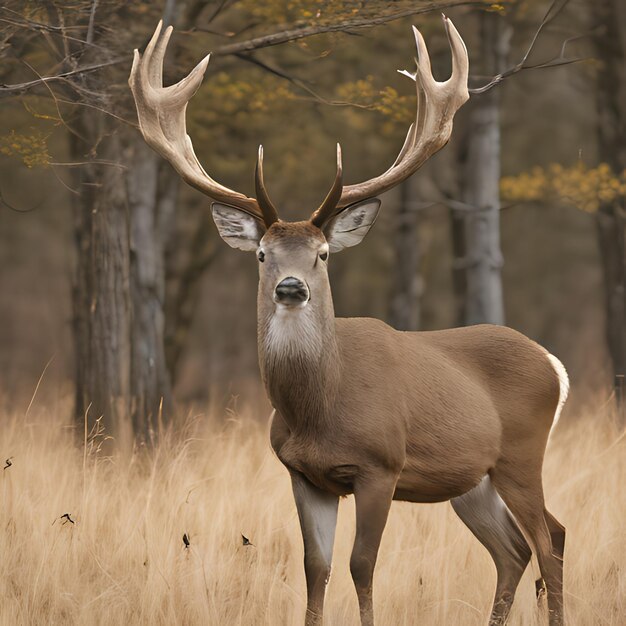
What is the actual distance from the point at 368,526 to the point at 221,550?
1.62 metres

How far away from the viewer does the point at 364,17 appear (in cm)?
795

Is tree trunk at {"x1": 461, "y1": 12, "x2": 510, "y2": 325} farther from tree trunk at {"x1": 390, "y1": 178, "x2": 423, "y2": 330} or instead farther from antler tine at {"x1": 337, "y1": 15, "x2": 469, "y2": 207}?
antler tine at {"x1": 337, "y1": 15, "x2": 469, "y2": 207}

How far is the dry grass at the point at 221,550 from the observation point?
6141 mm

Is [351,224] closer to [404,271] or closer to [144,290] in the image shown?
[144,290]

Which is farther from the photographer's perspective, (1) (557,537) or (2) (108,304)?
(2) (108,304)

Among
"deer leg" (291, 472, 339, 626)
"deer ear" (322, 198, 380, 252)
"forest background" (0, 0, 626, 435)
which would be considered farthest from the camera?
"forest background" (0, 0, 626, 435)

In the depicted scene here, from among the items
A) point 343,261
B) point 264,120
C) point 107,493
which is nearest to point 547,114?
point 343,261

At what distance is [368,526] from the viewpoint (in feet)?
18.0

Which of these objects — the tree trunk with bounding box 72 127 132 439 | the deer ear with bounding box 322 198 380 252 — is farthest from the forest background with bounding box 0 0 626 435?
the deer ear with bounding box 322 198 380 252

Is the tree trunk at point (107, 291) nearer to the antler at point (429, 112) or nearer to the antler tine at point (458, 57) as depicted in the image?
the antler at point (429, 112)

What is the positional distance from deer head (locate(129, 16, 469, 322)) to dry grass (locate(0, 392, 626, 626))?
1.75 metres

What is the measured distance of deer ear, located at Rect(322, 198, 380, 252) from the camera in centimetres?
586

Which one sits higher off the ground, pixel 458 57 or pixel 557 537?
pixel 458 57

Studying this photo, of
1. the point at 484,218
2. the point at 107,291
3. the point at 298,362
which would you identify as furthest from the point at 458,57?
the point at 484,218
